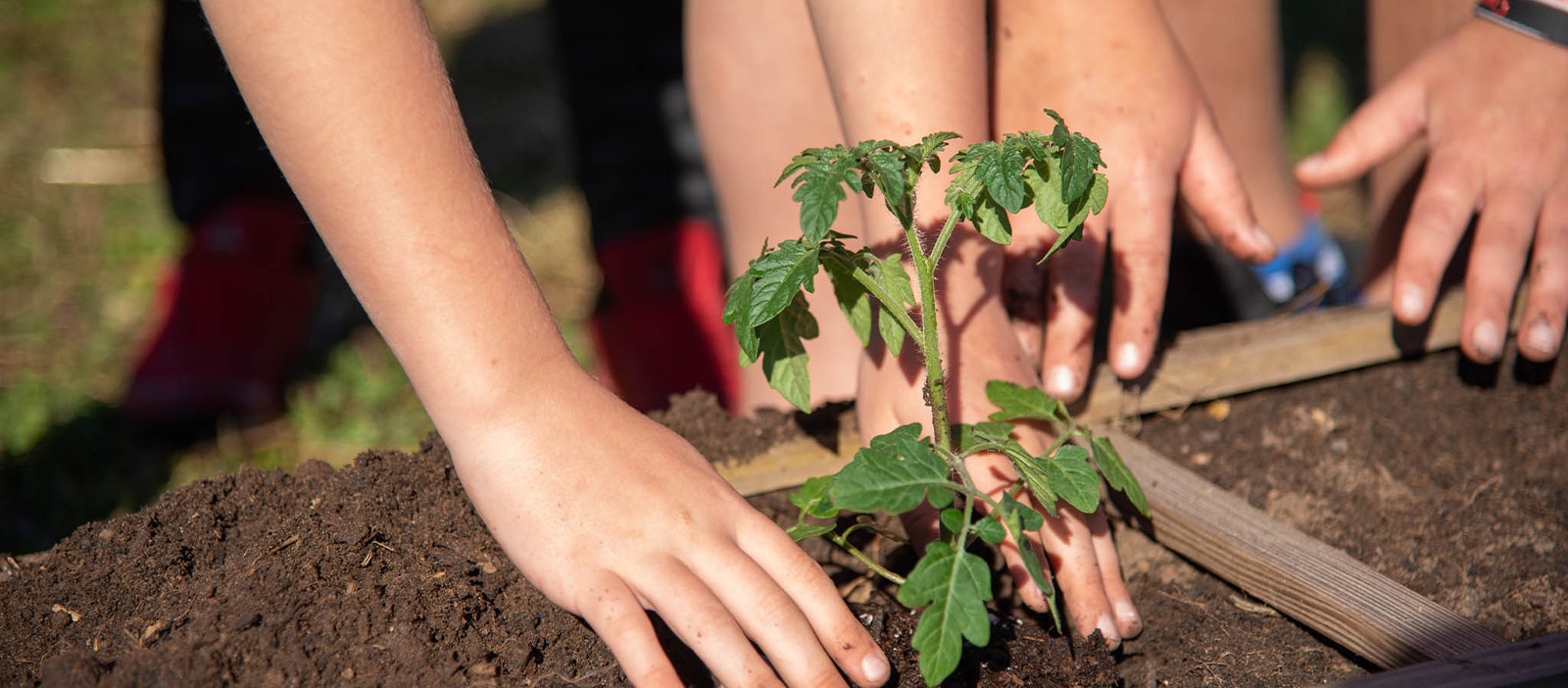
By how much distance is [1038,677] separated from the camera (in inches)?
51.5

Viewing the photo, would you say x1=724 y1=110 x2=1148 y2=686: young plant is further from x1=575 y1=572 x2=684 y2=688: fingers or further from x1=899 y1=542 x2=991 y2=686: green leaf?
x1=575 y1=572 x2=684 y2=688: fingers

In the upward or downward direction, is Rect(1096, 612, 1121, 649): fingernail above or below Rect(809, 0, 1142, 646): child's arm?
below

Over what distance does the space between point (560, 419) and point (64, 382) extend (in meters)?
2.37

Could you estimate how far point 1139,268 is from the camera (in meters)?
1.79

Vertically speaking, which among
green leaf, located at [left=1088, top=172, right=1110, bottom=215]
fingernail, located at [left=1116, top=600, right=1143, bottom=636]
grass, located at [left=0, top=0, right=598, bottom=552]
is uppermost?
green leaf, located at [left=1088, top=172, right=1110, bottom=215]

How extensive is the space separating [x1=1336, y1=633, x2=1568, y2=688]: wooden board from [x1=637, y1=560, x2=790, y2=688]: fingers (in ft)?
2.27

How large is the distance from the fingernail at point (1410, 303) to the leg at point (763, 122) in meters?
1.00

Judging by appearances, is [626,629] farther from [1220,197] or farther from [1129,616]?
[1220,197]

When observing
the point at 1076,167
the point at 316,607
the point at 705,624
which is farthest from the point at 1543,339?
the point at 316,607

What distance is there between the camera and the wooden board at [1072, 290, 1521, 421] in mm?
1886

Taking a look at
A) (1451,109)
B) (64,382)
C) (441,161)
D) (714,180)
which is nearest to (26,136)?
(64,382)

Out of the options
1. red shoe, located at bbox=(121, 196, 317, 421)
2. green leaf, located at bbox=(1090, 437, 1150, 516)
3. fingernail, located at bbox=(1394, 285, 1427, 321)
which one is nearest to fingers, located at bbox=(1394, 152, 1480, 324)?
fingernail, located at bbox=(1394, 285, 1427, 321)

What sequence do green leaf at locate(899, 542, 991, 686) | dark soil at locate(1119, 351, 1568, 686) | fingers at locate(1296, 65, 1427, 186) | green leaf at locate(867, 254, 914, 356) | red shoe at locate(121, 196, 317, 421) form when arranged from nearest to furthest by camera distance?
green leaf at locate(899, 542, 991, 686), green leaf at locate(867, 254, 914, 356), dark soil at locate(1119, 351, 1568, 686), fingers at locate(1296, 65, 1427, 186), red shoe at locate(121, 196, 317, 421)

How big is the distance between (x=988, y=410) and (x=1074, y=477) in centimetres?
34
